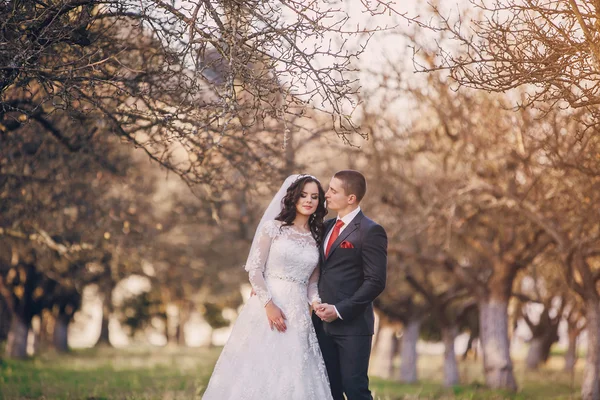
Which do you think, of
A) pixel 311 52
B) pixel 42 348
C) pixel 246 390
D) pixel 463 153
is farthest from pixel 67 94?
pixel 42 348

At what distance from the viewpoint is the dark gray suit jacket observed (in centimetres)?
655

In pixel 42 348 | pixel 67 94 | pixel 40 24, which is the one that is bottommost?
pixel 42 348

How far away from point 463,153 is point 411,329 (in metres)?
10.4

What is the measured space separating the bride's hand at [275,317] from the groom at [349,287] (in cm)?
32

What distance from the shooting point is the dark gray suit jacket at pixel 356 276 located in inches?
258

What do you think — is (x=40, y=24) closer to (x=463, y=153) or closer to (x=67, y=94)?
(x=67, y=94)

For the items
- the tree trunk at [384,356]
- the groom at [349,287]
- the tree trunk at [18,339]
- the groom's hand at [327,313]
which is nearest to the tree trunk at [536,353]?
the tree trunk at [384,356]

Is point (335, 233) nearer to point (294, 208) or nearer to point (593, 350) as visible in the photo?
point (294, 208)

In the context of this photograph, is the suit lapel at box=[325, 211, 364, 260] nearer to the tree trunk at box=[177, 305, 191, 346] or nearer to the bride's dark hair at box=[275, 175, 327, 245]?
the bride's dark hair at box=[275, 175, 327, 245]

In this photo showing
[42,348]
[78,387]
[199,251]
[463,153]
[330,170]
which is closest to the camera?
[78,387]

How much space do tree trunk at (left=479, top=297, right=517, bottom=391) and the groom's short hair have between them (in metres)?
11.2

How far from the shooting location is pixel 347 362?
6.58 metres

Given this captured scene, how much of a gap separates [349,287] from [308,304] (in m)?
0.51

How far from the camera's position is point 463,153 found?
15586mm
